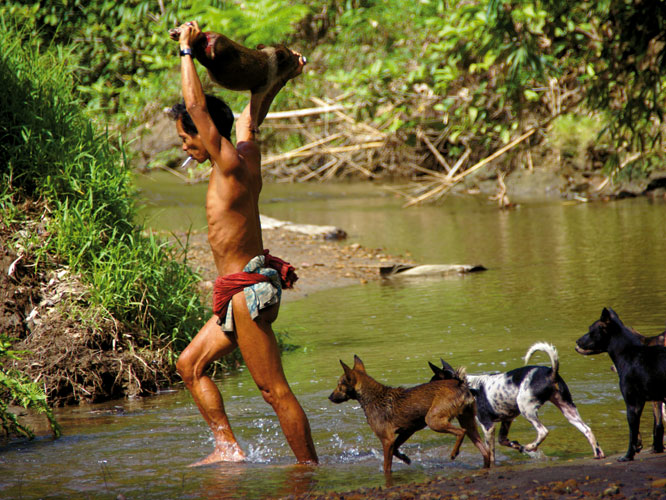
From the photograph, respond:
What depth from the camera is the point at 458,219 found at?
57.4 ft

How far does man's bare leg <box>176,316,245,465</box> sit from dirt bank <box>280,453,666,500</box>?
109 cm

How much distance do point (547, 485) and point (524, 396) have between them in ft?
3.84

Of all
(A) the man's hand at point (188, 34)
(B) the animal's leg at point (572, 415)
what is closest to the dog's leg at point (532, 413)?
(B) the animal's leg at point (572, 415)

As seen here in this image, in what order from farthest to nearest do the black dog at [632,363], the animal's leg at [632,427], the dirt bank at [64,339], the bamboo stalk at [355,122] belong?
the bamboo stalk at [355,122], the dirt bank at [64,339], the black dog at [632,363], the animal's leg at [632,427]

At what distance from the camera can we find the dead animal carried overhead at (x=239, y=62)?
4.86 metres

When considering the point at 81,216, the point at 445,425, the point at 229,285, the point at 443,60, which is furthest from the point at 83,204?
the point at 443,60

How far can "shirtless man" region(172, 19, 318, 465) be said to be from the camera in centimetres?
477

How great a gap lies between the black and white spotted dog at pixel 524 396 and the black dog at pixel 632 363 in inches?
10.4

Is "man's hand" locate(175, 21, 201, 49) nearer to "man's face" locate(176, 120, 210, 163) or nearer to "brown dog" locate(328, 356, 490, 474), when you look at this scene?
"man's face" locate(176, 120, 210, 163)

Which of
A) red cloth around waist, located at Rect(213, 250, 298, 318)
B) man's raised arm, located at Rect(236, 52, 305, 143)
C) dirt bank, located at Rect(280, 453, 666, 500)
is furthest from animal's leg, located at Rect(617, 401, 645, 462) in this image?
man's raised arm, located at Rect(236, 52, 305, 143)

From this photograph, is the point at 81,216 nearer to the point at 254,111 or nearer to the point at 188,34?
the point at 254,111

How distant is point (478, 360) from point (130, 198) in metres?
3.41

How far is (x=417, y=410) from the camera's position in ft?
15.6

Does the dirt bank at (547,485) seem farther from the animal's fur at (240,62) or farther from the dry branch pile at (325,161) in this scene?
the dry branch pile at (325,161)
